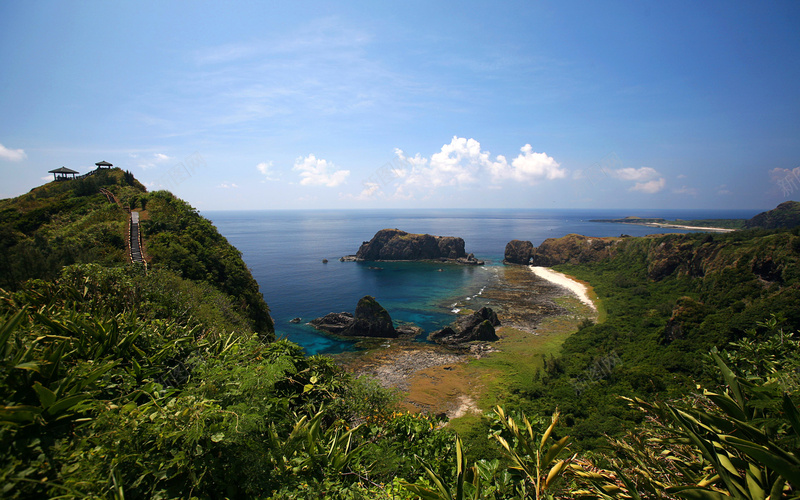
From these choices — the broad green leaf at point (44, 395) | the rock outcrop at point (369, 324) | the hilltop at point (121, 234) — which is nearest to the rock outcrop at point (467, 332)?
the rock outcrop at point (369, 324)

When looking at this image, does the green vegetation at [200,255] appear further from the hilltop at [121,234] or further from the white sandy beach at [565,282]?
the white sandy beach at [565,282]

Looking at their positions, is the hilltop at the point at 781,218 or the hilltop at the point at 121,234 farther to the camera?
the hilltop at the point at 781,218

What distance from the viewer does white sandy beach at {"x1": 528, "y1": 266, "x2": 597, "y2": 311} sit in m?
56.5

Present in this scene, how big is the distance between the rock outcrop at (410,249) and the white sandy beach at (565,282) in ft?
72.2

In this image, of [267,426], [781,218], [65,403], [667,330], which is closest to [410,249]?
[667,330]

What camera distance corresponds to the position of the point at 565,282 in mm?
68062

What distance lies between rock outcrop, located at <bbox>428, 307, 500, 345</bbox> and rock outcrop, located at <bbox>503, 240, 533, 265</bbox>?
54.8m

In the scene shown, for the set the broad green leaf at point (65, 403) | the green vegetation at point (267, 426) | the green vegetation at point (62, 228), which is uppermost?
the green vegetation at point (62, 228)

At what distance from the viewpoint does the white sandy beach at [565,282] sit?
5647 cm

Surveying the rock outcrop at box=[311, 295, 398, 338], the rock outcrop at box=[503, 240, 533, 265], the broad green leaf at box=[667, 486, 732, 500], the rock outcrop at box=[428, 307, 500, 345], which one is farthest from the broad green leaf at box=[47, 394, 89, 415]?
the rock outcrop at box=[503, 240, 533, 265]

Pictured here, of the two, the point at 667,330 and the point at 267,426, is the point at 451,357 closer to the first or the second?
the point at 667,330

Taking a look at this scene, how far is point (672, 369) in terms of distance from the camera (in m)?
22.9

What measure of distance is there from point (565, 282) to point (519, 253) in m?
23.7

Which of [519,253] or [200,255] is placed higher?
[200,255]
